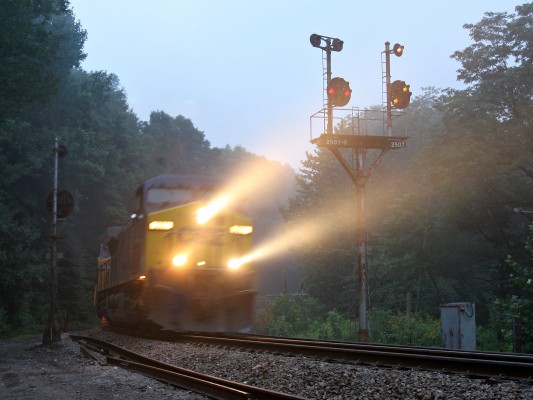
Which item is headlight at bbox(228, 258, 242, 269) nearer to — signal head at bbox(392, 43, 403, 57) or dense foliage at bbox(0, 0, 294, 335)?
dense foliage at bbox(0, 0, 294, 335)

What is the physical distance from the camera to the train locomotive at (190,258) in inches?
564

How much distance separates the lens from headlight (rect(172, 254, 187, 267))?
1448 centimetres

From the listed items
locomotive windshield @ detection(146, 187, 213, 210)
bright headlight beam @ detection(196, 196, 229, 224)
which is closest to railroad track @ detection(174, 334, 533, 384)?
bright headlight beam @ detection(196, 196, 229, 224)

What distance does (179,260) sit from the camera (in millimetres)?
14555

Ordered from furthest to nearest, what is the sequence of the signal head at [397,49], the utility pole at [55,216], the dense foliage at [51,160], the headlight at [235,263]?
the dense foliage at [51,160]
the signal head at [397,49]
the utility pole at [55,216]
the headlight at [235,263]

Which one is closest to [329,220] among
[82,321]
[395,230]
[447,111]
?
[395,230]

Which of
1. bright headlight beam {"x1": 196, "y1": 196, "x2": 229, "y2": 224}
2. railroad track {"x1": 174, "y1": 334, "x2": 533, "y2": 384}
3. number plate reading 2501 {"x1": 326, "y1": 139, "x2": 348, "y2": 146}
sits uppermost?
number plate reading 2501 {"x1": 326, "y1": 139, "x2": 348, "y2": 146}

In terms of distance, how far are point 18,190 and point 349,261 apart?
22.2 meters

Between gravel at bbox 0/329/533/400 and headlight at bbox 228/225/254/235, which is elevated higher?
headlight at bbox 228/225/254/235

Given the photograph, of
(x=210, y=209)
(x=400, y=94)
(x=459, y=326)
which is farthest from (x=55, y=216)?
(x=459, y=326)

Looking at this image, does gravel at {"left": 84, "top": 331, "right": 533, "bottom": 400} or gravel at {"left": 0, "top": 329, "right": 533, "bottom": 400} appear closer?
gravel at {"left": 84, "top": 331, "right": 533, "bottom": 400}

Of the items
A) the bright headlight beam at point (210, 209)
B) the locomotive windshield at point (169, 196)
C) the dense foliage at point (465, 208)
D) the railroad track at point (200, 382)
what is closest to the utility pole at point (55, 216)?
the locomotive windshield at point (169, 196)

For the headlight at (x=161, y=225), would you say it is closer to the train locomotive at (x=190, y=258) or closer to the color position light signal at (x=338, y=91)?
the train locomotive at (x=190, y=258)

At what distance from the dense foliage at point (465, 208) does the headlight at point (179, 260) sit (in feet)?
50.2
